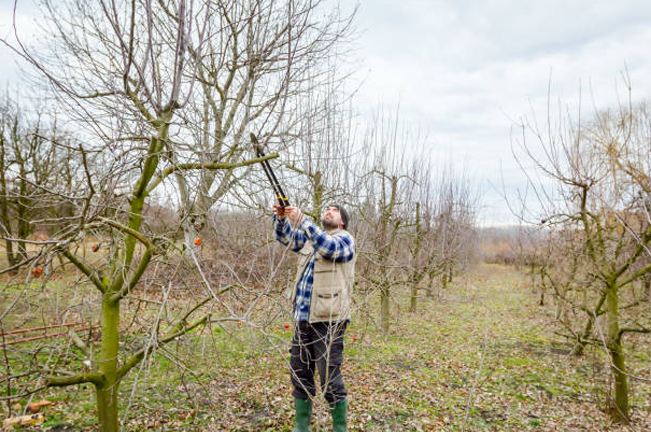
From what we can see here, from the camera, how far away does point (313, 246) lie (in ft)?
10.1

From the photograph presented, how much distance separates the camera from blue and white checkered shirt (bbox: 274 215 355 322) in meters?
2.97

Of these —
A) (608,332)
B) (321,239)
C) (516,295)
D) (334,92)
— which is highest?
(334,92)

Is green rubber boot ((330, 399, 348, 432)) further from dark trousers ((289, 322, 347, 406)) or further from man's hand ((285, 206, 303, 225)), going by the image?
man's hand ((285, 206, 303, 225))

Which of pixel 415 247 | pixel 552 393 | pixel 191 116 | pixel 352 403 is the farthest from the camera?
pixel 415 247

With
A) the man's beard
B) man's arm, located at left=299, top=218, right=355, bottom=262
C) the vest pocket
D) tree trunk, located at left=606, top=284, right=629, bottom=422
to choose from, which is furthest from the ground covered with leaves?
the man's beard

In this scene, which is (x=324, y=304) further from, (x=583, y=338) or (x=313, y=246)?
(x=583, y=338)

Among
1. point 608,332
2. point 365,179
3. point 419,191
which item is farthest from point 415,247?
point 608,332

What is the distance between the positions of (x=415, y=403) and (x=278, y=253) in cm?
294

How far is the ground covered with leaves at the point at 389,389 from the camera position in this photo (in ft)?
12.1

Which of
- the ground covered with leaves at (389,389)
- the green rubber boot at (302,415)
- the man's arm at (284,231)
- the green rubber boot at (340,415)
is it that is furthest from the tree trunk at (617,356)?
the man's arm at (284,231)

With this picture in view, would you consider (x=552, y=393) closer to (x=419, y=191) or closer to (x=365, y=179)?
(x=365, y=179)

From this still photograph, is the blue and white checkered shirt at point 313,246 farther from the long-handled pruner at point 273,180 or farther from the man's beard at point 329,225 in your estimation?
the long-handled pruner at point 273,180

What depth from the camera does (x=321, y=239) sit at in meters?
2.98

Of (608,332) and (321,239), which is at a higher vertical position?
(321,239)
